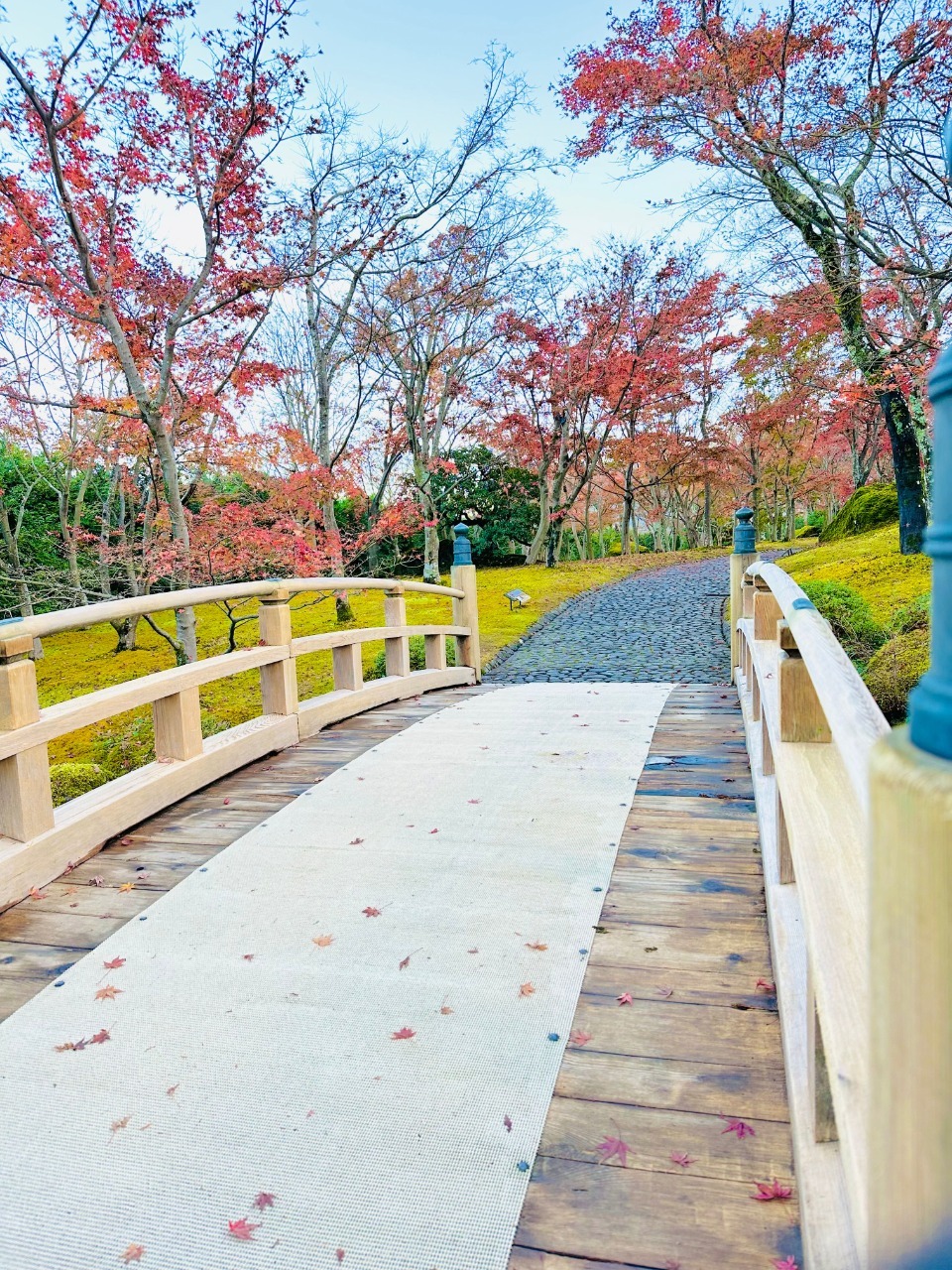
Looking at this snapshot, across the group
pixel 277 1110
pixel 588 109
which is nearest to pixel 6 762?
pixel 277 1110

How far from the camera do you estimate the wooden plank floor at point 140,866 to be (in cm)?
221

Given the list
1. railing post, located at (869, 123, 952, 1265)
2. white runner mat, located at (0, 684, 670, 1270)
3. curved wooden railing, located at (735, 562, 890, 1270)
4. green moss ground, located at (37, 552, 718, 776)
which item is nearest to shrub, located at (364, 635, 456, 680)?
green moss ground, located at (37, 552, 718, 776)

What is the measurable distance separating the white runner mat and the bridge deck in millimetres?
75

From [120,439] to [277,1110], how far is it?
7.72 metres

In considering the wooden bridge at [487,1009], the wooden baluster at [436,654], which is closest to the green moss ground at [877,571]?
the wooden baluster at [436,654]

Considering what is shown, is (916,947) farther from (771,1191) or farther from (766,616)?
(766,616)

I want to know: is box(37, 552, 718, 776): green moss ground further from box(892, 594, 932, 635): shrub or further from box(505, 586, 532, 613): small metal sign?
box(892, 594, 932, 635): shrub

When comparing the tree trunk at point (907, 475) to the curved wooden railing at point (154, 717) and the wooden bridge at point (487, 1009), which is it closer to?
the curved wooden railing at point (154, 717)

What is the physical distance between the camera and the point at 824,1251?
1.05 meters

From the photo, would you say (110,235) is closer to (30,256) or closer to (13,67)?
(30,256)

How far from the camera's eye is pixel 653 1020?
182cm

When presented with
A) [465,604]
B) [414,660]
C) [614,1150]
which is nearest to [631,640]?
[414,660]

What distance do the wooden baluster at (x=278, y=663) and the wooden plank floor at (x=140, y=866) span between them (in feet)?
0.86

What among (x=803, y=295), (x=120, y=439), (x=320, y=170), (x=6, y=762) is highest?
(x=320, y=170)
